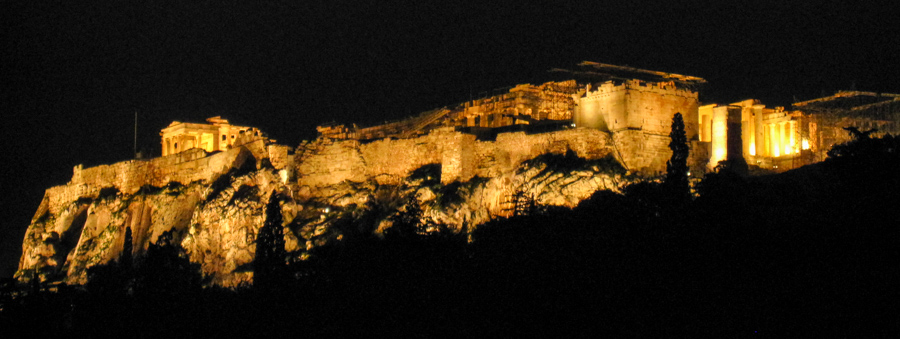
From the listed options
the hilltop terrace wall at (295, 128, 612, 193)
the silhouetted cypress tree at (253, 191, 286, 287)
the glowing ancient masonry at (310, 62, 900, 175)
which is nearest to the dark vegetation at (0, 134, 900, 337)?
the silhouetted cypress tree at (253, 191, 286, 287)

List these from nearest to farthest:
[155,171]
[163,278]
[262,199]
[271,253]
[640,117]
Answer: [271,253]
[163,278]
[640,117]
[262,199]
[155,171]

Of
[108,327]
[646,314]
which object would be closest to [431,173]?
[108,327]

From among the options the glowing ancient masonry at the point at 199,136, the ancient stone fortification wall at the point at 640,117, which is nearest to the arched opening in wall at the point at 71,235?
the glowing ancient masonry at the point at 199,136

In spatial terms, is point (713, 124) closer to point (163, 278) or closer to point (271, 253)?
point (271, 253)

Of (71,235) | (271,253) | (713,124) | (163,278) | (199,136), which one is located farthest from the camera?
(199,136)

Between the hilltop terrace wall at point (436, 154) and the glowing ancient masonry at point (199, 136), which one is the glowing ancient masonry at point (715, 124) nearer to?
the hilltop terrace wall at point (436, 154)

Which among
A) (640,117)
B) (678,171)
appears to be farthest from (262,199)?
(678,171)

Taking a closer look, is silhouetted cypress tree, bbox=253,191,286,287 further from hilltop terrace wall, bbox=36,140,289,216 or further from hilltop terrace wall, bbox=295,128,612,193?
hilltop terrace wall, bbox=36,140,289,216
